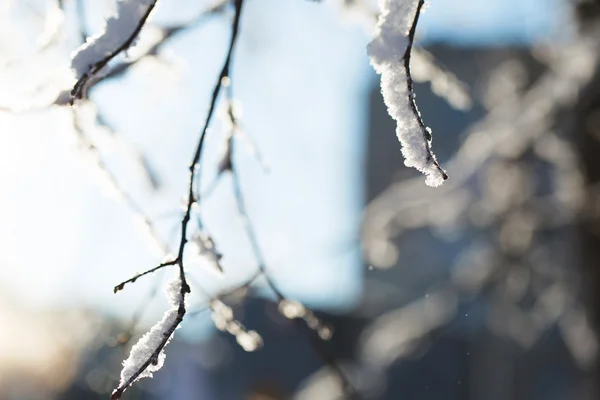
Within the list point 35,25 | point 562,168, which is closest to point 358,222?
point 562,168

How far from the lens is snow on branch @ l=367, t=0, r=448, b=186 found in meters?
0.84

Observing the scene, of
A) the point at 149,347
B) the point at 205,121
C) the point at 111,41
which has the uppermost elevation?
the point at 111,41

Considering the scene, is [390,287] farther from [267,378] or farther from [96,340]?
[96,340]

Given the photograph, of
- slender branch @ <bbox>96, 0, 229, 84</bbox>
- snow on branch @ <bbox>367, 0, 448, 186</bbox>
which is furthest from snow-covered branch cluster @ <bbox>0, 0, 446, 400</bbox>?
slender branch @ <bbox>96, 0, 229, 84</bbox>

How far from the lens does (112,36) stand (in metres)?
0.93

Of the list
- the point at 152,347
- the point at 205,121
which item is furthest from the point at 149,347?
the point at 205,121

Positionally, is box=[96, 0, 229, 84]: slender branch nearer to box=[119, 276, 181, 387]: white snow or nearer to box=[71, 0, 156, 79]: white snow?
box=[71, 0, 156, 79]: white snow

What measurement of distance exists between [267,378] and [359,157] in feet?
19.1

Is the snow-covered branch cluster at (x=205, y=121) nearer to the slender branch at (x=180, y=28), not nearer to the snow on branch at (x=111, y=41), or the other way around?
the snow on branch at (x=111, y=41)

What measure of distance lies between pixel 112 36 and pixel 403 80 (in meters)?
0.39

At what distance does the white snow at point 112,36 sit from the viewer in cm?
91

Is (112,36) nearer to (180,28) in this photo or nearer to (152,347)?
(152,347)

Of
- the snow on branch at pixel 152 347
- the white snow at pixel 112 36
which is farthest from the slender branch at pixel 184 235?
the white snow at pixel 112 36

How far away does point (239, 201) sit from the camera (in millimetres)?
1402
